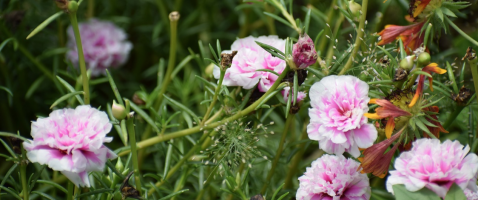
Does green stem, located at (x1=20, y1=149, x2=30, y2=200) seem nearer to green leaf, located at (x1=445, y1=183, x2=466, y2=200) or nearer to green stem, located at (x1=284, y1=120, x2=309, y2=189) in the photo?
green stem, located at (x1=284, y1=120, x2=309, y2=189)

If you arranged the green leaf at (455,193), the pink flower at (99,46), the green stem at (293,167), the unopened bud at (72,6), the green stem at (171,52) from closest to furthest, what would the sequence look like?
the green leaf at (455,193) < the unopened bud at (72,6) < the green stem at (171,52) < the green stem at (293,167) < the pink flower at (99,46)

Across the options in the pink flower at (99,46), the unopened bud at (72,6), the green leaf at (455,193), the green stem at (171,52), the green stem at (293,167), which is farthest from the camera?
the pink flower at (99,46)

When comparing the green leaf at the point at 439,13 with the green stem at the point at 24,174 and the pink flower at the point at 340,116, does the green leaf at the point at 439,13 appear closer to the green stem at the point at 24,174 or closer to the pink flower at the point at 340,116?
the pink flower at the point at 340,116

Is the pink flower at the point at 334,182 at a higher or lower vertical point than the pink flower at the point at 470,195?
higher

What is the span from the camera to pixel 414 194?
492 mm

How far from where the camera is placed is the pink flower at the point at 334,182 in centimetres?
55

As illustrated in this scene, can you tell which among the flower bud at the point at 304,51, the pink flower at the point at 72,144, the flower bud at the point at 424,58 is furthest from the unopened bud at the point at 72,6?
the flower bud at the point at 424,58

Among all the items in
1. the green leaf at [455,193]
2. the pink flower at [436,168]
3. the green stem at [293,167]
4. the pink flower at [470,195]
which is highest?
the pink flower at [436,168]

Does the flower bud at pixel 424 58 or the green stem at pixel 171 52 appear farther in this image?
the green stem at pixel 171 52

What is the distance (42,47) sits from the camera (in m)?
1.05

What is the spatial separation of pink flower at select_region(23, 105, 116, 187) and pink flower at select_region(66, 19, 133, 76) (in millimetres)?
479

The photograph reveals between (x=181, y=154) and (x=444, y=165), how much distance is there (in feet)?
1.35

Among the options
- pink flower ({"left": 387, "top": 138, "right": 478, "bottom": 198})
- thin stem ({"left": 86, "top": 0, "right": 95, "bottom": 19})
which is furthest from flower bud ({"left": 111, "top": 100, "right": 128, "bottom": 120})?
thin stem ({"left": 86, "top": 0, "right": 95, "bottom": 19})

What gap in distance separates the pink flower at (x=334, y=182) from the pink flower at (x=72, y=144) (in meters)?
0.26
